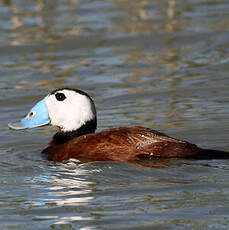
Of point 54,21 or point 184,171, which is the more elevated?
point 54,21

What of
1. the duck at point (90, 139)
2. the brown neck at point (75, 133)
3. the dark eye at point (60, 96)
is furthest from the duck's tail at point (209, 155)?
the dark eye at point (60, 96)

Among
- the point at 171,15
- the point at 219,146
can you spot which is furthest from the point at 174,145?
the point at 171,15

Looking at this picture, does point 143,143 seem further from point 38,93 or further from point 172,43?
point 172,43

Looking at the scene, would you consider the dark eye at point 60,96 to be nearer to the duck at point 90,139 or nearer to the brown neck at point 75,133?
the duck at point 90,139

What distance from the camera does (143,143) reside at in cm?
823

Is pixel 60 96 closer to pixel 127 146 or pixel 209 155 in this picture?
pixel 127 146

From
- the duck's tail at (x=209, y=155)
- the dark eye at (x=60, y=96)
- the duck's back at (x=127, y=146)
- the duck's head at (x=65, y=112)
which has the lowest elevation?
the duck's tail at (x=209, y=155)

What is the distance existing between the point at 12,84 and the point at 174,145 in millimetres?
4983

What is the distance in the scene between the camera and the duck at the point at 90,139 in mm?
8188

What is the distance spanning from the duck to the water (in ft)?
0.46

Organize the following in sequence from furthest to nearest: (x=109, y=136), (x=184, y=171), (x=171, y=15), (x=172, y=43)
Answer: (x=171, y=15) < (x=172, y=43) < (x=109, y=136) < (x=184, y=171)

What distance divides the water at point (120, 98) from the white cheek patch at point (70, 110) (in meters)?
0.43

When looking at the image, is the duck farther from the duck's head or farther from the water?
the water

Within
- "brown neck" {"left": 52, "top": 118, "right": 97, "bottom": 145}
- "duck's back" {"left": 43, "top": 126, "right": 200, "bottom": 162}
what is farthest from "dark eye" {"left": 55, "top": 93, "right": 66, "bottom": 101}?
"duck's back" {"left": 43, "top": 126, "right": 200, "bottom": 162}
